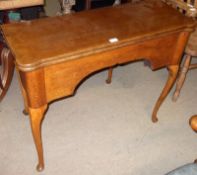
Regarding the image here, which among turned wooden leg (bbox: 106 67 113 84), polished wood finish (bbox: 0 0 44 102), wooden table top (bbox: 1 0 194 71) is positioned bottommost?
turned wooden leg (bbox: 106 67 113 84)

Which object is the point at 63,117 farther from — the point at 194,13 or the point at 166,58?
the point at 194,13

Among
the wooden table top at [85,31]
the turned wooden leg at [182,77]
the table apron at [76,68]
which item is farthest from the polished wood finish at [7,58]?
the turned wooden leg at [182,77]

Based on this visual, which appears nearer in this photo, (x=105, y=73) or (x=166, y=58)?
(x=166, y=58)

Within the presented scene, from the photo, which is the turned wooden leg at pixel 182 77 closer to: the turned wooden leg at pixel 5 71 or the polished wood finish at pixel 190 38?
the polished wood finish at pixel 190 38

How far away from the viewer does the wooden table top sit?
38.4 inches

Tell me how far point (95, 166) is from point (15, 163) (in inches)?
17.4

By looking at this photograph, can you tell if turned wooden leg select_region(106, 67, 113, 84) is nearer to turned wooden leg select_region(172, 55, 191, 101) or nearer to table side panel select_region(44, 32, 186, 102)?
turned wooden leg select_region(172, 55, 191, 101)

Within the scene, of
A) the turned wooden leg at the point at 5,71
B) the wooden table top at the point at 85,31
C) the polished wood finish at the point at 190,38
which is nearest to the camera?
the wooden table top at the point at 85,31

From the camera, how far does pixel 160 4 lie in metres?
1.40

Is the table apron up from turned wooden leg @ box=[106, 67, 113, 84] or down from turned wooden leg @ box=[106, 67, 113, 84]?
up

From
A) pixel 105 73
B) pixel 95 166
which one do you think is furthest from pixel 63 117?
pixel 105 73

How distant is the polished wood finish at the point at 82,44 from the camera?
0.98 meters

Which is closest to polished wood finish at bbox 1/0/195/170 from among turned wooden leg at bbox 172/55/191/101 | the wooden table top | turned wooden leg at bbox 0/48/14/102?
the wooden table top

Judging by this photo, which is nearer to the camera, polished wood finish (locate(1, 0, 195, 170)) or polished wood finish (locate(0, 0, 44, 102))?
polished wood finish (locate(1, 0, 195, 170))
